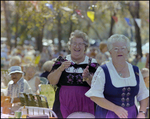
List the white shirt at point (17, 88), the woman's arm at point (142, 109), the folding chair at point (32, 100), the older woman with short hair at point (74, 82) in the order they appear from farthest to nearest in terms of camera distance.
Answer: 1. the white shirt at point (17, 88)
2. the folding chair at point (32, 100)
3. the older woman with short hair at point (74, 82)
4. the woman's arm at point (142, 109)

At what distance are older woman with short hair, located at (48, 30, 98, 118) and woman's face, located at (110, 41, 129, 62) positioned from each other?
681 millimetres

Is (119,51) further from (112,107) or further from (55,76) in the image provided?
(55,76)

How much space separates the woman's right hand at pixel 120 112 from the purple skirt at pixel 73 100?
2.47 ft

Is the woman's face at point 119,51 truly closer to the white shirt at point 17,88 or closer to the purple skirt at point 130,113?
Result: the purple skirt at point 130,113

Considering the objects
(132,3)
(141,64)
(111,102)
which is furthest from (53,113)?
(132,3)

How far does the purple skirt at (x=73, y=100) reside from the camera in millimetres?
3033

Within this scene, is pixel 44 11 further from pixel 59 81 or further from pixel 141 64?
pixel 59 81

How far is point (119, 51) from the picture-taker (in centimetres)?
242

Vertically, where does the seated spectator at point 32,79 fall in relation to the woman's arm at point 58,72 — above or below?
below

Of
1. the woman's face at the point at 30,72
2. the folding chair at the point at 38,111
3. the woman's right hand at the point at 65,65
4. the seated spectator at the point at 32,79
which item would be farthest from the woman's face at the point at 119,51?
the woman's face at the point at 30,72

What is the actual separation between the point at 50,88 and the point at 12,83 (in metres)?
0.62

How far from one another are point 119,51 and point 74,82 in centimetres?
81

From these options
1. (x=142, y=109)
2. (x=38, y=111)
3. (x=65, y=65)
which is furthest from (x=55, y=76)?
(x=142, y=109)

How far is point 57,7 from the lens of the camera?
7590mm
